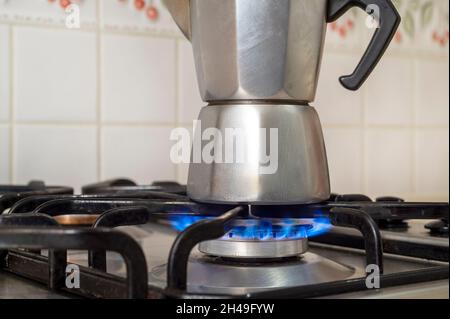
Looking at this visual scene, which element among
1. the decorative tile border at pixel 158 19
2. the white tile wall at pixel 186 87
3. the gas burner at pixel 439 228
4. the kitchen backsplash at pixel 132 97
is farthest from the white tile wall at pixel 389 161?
the gas burner at pixel 439 228

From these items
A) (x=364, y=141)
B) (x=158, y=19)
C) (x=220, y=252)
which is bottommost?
(x=220, y=252)

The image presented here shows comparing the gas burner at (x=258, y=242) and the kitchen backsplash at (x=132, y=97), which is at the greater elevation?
the kitchen backsplash at (x=132, y=97)

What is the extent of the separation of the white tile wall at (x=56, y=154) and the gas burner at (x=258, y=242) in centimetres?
44

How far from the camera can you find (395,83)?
128cm

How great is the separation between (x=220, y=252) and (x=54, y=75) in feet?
1.62

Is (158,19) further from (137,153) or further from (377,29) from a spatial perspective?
(377,29)

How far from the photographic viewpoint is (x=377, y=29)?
63cm

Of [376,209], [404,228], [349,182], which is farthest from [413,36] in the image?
[376,209]

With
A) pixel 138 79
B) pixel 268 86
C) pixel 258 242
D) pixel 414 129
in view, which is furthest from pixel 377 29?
pixel 414 129

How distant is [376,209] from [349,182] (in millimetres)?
580

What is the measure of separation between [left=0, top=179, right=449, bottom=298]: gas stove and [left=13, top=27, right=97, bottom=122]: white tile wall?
25cm

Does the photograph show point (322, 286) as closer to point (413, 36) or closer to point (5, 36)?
point (5, 36)

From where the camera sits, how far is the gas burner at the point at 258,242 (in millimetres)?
583

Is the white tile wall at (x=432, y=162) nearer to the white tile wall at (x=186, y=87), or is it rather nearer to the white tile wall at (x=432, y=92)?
the white tile wall at (x=432, y=92)
